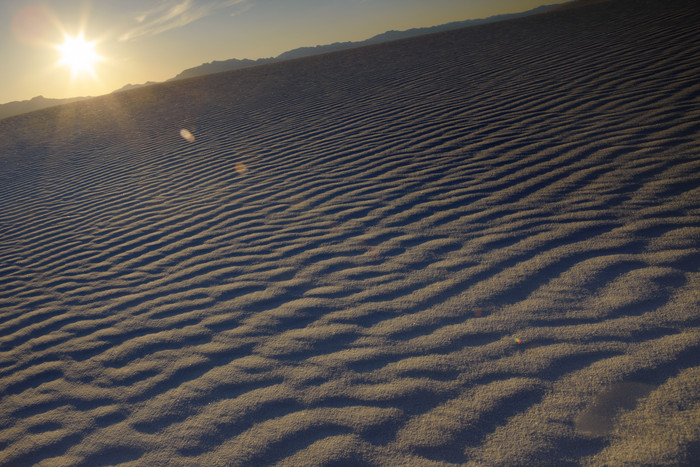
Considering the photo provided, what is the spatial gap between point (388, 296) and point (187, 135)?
7184 mm

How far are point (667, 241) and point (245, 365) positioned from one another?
2.72m

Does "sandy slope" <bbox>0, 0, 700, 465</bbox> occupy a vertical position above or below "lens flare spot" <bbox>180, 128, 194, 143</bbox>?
below

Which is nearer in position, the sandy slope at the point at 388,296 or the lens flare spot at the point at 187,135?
the sandy slope at the point at 388,296

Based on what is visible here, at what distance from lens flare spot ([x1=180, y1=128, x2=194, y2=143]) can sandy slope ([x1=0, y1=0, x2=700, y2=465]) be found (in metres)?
1.94

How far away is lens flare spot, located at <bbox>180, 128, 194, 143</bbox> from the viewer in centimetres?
775

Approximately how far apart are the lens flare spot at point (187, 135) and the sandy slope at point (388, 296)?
1.94 metres

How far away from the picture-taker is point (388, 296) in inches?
97.7

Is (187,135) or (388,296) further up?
(187,135)

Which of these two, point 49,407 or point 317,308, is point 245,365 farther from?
point 49,407

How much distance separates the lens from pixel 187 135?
814 centimetres

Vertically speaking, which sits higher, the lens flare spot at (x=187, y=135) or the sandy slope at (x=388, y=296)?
the lens flare spot at (x=187, y=135)

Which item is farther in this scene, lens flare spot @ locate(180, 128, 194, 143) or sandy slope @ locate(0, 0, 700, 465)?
lens flare spot @ locate(180, 128, 194, 143)

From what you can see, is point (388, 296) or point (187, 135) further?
point (187, 135)

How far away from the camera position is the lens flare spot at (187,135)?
25.4 feet
